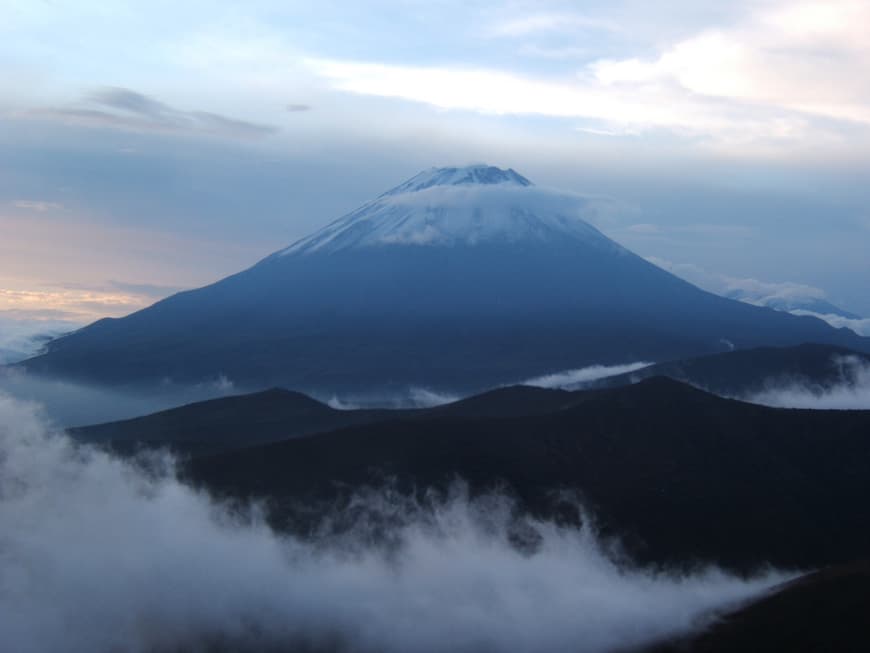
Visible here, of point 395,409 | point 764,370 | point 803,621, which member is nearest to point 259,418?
point 395,409

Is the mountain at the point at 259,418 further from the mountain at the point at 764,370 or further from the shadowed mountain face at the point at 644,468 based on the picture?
the mountain at the point at 764,370

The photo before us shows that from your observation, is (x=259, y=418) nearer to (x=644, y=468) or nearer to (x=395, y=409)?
(x=395, y=409)

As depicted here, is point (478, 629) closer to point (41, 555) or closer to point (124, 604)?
point (124, 604)

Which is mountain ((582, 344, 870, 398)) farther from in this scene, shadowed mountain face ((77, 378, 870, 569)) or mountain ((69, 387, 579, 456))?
shadowed mountain face ((77, 378, 870, 569))

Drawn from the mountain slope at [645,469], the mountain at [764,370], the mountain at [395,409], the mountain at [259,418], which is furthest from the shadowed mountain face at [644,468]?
the mountain at [764,370]

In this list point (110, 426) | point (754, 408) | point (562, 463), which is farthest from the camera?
point (110, 426)

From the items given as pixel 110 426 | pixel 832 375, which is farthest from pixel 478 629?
pixel 832 375

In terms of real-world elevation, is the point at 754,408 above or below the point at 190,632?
above
